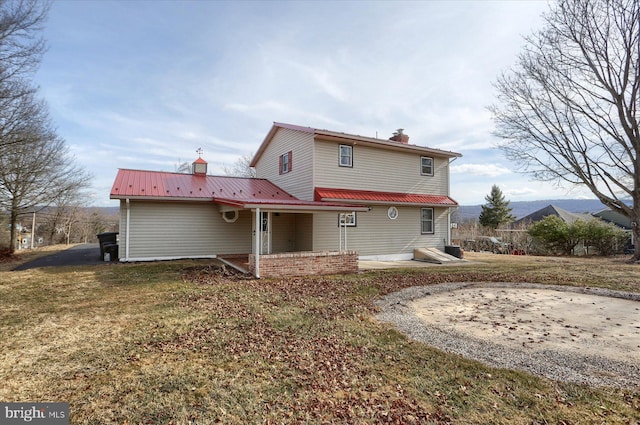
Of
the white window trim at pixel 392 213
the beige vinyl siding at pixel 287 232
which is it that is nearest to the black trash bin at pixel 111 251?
the beige vinyl siding at pixel 287 232

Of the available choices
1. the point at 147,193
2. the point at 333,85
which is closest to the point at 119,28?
the point at 147,193

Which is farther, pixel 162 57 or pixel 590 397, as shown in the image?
pixel 162 57

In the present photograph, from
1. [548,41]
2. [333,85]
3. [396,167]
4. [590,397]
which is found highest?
[548,41]

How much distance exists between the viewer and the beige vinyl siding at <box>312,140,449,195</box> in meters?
13.6

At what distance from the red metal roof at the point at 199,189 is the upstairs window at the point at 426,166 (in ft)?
18.5

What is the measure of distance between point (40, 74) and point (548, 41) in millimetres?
23954

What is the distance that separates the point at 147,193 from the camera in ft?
40.8

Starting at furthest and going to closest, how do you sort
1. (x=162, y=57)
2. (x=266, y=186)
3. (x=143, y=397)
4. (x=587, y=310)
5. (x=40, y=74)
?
(x=266, y=186), (x=40, y=74), (x=162, y=57), (x=587, y=310), (x=143, y=397)

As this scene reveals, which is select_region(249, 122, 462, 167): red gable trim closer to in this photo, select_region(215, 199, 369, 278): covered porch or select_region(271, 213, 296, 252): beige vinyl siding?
select_region(215, 199, 369, 278): covered porch

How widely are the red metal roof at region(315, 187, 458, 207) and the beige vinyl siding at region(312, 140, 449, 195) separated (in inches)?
9.1

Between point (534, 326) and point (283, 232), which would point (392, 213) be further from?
point (534, 326)

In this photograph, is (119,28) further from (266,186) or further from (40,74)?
(266,186)

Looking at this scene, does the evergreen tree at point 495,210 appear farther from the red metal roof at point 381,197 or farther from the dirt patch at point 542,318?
the dirt patch at point 542,318

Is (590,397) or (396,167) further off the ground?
(396,167)
